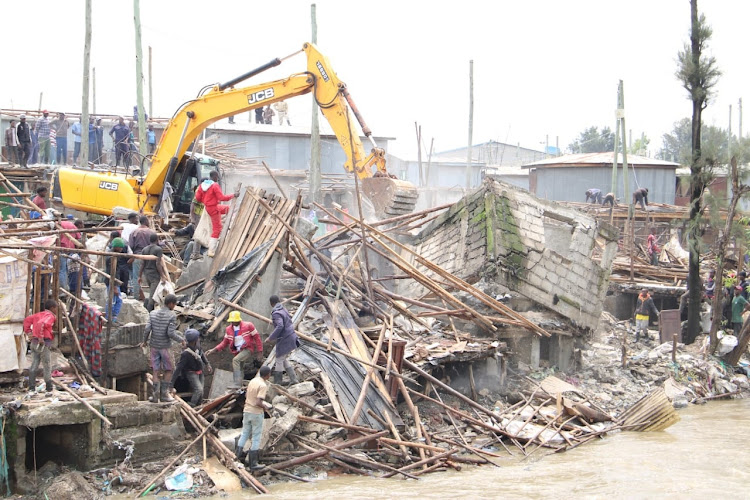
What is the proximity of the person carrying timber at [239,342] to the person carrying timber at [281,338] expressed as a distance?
1.04 feet

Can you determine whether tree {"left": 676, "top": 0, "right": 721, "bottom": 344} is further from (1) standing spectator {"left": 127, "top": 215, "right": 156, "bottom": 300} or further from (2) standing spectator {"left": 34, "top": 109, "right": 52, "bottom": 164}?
(2) standing spectator {"left": 34, "top": 109, "right": 52, "bottom": 164}

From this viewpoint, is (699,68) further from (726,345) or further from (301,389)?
(301,389)

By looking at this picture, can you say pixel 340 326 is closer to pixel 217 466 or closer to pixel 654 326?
pixel 217 466

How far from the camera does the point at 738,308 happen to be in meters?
19.1

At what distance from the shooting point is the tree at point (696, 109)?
18828 millimetres

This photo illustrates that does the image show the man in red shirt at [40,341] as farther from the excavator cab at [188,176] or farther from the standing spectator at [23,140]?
the standing spectator at [23,140]

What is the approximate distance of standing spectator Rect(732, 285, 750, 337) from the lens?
62.6 feet

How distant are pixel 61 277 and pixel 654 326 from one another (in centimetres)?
1570

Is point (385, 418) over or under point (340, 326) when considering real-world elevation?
under

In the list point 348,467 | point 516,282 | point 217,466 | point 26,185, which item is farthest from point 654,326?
point 26,185

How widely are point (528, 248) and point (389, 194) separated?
9.99 feet

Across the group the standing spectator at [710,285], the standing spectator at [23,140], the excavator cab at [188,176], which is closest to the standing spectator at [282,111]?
the standing spectator at [23,140]

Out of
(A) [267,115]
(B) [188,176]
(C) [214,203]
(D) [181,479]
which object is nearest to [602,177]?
(A) [267,115]

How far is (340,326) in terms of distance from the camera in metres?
12.8
